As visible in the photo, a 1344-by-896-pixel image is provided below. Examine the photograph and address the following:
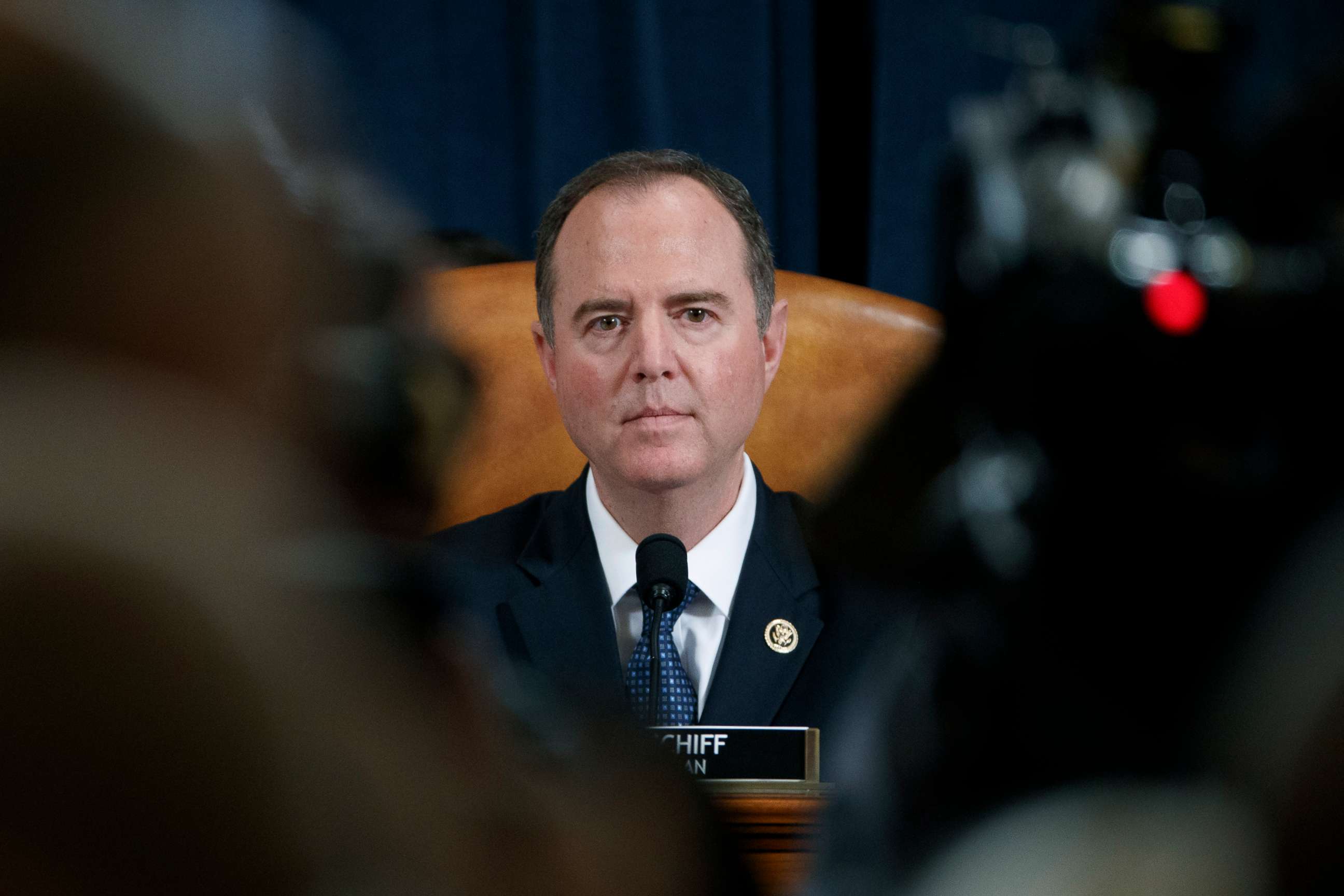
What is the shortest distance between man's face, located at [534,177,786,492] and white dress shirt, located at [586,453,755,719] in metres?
0.06

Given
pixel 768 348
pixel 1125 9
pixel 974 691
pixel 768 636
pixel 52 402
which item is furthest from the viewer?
pixel 768 348

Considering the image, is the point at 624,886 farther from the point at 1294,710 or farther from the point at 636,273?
the point at 636,273

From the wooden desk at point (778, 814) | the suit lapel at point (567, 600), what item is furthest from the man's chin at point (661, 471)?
the wooden desk at point (778, 814)

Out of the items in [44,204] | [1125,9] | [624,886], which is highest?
[1125,9]

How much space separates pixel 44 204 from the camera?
0.69 ft

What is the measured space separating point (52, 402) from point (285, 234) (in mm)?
51

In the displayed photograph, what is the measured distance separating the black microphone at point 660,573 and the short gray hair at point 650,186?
0.58 metres

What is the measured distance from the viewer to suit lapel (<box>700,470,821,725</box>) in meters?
1.39

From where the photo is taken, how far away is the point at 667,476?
154cm

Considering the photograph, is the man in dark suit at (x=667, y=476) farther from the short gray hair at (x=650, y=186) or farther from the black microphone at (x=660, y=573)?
the black microphone at (x=660, y=573)

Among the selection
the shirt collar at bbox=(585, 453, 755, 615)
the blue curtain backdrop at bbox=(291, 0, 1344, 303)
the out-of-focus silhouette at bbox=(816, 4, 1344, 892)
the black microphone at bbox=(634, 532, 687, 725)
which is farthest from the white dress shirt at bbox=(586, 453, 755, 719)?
the out-of-focus silhouette at bbox=(816, 4, 1344, 892)

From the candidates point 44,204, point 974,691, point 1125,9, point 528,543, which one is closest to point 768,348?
point 528,543

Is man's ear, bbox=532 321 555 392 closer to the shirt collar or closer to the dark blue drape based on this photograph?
the shirt collar

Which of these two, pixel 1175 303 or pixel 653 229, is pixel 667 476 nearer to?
pixel 653 229
